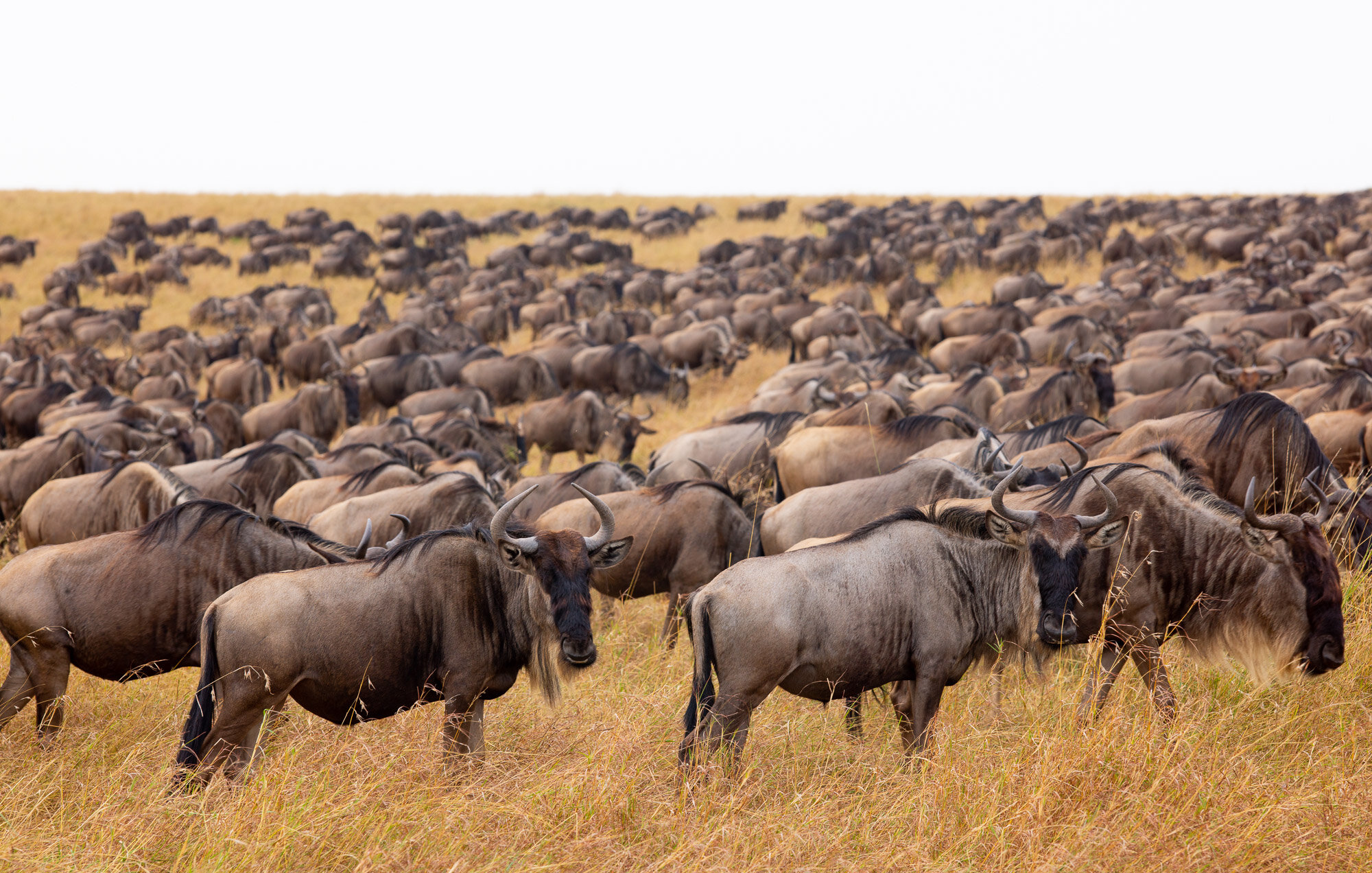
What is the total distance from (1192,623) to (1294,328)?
47.3 ft

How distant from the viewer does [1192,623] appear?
511cm

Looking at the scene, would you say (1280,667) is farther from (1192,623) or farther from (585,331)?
(585,331)

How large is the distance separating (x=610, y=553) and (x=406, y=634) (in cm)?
93

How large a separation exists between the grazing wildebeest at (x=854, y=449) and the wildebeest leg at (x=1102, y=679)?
10.5ft

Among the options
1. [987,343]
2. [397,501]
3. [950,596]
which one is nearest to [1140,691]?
[950,596]

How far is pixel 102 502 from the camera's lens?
7586 mm

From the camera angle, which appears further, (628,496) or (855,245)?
(855,245)

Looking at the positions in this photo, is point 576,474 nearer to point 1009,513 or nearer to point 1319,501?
point 1009,513

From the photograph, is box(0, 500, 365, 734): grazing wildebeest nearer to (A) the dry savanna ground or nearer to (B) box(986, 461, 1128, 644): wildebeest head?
(A) the dry savanna ground

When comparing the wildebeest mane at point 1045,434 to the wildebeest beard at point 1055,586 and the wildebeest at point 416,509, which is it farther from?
the wildebeest at point 416,509

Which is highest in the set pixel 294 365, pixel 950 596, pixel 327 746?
pixel 950 596

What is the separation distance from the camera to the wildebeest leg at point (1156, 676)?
15.4ft

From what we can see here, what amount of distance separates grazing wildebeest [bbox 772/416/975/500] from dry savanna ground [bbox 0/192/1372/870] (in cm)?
289

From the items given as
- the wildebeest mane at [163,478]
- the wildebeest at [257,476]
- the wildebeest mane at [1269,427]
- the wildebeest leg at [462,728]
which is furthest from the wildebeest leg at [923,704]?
the wildebeest at [257,476]
